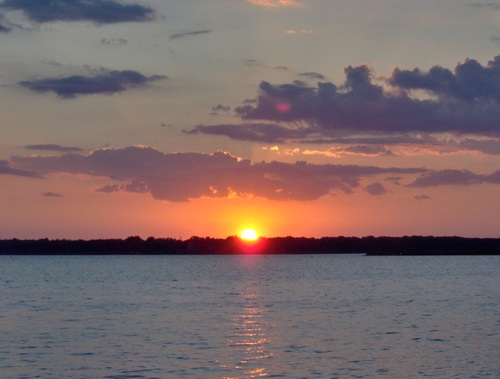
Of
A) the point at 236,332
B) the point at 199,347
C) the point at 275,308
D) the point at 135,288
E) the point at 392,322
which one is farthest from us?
the point at 135,288

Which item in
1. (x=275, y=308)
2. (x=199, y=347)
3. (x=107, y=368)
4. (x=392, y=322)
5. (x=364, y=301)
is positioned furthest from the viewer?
(x=364, y=301)

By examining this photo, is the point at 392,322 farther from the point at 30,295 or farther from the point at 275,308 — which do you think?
the point at 30,295

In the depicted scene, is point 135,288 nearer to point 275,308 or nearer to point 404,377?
point 275,308

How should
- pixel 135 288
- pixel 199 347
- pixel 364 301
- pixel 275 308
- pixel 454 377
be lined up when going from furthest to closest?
pixel 135 288, pixel 364 301, pixel 275 308, pixel 199 347, pixel 454 377

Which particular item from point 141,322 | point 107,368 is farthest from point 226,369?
point 141,322

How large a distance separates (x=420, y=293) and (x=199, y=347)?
5447cm

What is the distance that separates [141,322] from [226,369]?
2308 centimetres

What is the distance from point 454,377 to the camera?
Result: 1527 inches

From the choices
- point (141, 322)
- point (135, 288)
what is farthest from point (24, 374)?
point (135, 288)

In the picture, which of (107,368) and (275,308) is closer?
(107,368)

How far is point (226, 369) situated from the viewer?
41000 millimetres

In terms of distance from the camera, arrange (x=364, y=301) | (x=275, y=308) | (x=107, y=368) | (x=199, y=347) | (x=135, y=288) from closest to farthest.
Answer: (x=107, y=368) < (x=199, y=347) < (x=275, y=308) < (x=364, y=301) < (x=135, y=288)

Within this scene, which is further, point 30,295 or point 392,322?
point 30,295

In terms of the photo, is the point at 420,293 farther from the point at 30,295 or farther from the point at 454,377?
the point at 454,377
